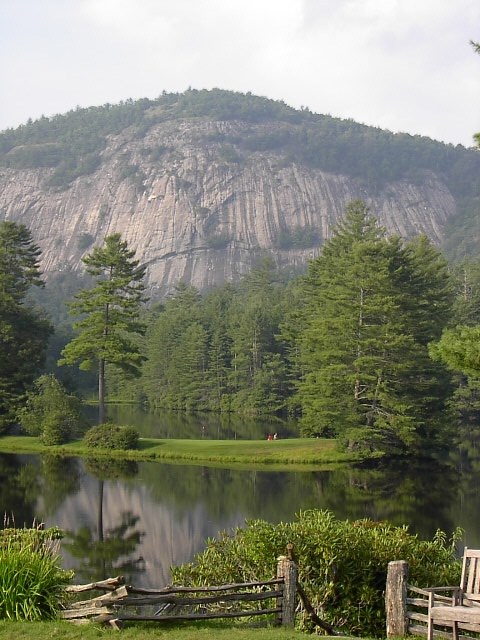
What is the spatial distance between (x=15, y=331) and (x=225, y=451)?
19167mm

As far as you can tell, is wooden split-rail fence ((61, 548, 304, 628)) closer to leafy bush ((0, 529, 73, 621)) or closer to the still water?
leafy bush ((0, 529, 73, 621))

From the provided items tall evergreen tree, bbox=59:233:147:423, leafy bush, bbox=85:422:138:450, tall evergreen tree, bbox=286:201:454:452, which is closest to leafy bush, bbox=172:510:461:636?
tall evergreen tree, bbox=286:201:454:452

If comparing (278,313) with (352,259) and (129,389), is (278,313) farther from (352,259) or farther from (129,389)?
(352,259)

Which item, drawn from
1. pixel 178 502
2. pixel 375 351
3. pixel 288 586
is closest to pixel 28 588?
pixel 288 586

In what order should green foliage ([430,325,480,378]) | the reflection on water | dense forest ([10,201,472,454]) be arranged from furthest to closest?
dense forest ([10,201,472,454])
the reflection on water
green foliage ([430,325,480,378])

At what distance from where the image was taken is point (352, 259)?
45.0m

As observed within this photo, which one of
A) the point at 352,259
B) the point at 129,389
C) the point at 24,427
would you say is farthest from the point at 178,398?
the point at 352,259

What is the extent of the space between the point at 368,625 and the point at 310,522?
6.37 feet

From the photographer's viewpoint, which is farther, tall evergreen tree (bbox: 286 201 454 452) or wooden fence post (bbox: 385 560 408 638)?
tall evergreen tree (bbox: 286 201 454 452)

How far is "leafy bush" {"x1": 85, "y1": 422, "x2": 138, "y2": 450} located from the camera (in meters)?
40.7

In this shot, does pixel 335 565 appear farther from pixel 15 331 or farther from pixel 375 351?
pixel 15 331

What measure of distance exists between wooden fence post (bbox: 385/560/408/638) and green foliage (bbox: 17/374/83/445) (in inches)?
1374

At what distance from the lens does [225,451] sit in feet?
130

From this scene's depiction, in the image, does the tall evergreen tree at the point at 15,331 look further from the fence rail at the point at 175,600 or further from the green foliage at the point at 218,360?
the fence rail at the point at 175,600
